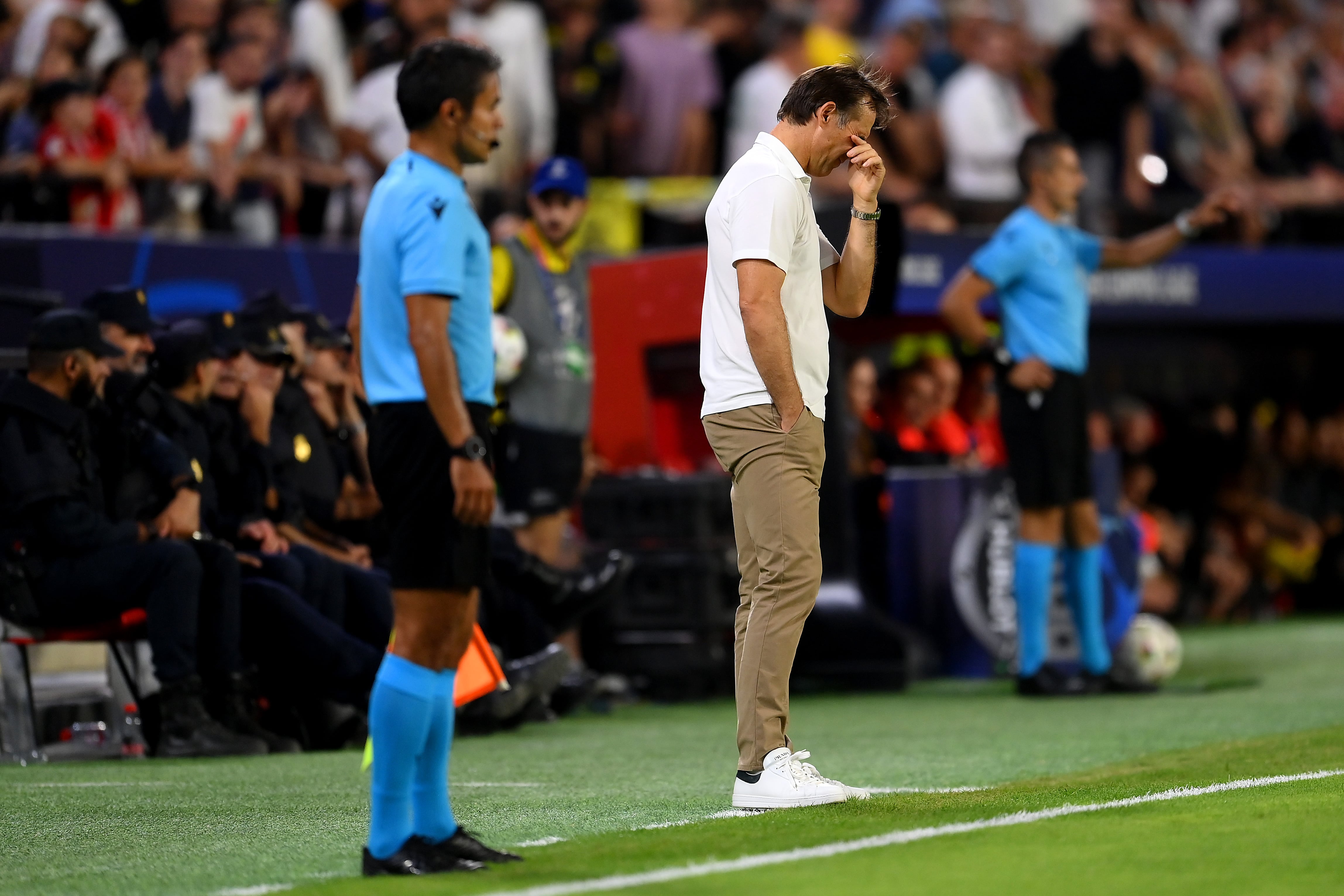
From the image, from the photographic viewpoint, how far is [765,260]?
558 cm

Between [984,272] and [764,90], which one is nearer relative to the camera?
[984,272]

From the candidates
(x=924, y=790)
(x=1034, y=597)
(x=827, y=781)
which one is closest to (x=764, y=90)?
(x=1034, y=597)

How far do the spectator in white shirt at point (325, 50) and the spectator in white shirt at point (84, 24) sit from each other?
1072mm

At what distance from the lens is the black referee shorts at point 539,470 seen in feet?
31.1

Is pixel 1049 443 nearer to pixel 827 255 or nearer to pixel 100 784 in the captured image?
pixel 827 255

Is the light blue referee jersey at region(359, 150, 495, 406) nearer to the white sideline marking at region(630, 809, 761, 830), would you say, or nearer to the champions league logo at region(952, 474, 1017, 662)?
the white sideline marking at region(630, 809, 761, 830)

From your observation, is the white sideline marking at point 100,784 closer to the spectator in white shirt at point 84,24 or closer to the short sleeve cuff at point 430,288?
the short sleeve cuff at point 430,288

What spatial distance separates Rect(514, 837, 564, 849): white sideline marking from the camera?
5047mm

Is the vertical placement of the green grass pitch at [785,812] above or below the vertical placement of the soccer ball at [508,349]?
below

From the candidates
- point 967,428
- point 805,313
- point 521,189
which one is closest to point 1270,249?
point 967,428

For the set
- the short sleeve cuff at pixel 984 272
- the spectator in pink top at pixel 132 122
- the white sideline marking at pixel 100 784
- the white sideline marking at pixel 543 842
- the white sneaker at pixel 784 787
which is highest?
the spectator in pink top at pixel 132 122

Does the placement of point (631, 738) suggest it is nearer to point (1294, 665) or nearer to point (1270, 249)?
point (1294, 665)

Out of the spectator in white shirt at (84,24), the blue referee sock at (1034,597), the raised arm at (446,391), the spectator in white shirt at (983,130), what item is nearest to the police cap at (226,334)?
the spectator in white shirt at (84,24)

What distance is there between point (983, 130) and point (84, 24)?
6706 mm
